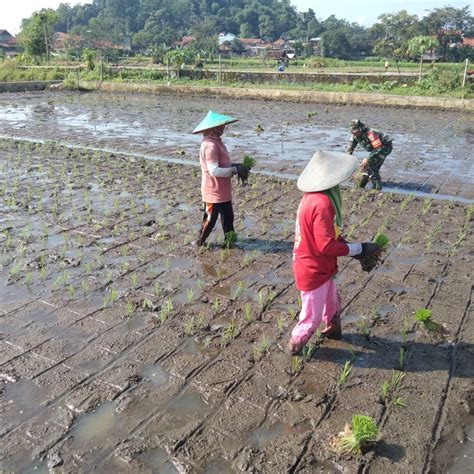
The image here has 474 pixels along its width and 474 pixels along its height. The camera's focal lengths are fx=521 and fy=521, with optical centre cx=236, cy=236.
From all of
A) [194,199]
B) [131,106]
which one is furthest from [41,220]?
[131,106]

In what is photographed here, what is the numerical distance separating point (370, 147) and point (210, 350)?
5383mm

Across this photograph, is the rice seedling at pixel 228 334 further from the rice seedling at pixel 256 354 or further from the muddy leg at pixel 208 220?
the muddy leg at pixel 208 220

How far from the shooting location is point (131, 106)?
2116 cm

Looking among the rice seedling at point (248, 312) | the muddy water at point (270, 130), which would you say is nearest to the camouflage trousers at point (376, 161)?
the muddy water at point (270, 130)

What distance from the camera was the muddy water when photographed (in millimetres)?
9953

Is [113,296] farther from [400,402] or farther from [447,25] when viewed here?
[447,25]

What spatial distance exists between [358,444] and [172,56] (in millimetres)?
32337

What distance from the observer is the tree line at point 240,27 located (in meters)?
48.2

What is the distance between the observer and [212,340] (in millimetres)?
3836

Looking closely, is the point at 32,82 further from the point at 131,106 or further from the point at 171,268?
the point at 171,268

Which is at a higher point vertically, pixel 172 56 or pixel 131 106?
pixel 172 56

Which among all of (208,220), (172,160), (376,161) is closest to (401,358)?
(208,220)

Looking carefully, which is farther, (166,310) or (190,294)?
(190,294)

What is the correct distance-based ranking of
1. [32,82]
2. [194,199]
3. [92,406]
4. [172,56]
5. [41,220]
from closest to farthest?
[92,406], [41,220], [194,199], [32,82], [172,56]
